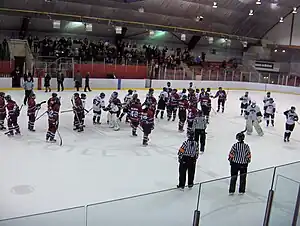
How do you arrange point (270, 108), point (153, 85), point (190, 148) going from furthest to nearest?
1. point (153, 85)
2. point (270, 108)
3. point (190, 148)

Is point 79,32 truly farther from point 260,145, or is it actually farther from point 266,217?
point 266,217

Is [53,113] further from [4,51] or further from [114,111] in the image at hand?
[4,51]

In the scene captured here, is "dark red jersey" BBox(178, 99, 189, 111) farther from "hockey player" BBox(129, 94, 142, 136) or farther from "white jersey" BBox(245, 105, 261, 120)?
"white jersey" BBox(245, 105, 261, 120)

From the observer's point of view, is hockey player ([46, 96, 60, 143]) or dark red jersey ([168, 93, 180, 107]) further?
dark red jersey ([168, 93, 180, 107])

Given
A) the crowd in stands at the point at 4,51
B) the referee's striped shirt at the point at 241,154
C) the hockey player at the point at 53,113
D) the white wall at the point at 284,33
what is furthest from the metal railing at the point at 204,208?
the white wall at the point at 284,33

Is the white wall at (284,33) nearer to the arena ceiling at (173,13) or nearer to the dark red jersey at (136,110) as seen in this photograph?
the arena ceiling at (173,13)

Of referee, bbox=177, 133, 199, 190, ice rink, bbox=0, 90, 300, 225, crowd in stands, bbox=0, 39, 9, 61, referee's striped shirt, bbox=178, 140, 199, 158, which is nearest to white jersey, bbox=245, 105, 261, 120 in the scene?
ice rink, bbox=0, 90, 300, 225

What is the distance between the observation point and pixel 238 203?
16.5 feet

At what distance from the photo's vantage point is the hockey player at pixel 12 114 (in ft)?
32.0

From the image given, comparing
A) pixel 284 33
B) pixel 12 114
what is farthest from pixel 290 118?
pixel 284 33

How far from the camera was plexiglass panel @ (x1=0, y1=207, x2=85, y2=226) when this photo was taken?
11.1 ft

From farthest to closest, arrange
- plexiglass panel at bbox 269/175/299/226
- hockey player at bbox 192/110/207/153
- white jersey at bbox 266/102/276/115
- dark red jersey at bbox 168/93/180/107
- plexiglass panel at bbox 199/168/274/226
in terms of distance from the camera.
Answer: white jersey at bbox 266/102/276/115, dark red jersey at bbox 168/93/180/107, hockey player at bbox 192/110/207/153, plexiglass panel at bbox 269/175/299/226, plexiglass panel at bbox 199/168/274/226

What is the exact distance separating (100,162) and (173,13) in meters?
19.1

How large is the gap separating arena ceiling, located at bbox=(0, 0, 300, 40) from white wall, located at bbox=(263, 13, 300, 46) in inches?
17.6
